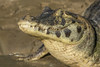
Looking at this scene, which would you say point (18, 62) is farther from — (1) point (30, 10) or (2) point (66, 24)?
(1) point (30, 10)

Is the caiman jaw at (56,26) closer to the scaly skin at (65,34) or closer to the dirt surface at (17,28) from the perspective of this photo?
the scaly skin at (65,34)

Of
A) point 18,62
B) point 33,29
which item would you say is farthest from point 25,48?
point 33,29

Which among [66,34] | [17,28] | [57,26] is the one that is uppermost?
[57,26]

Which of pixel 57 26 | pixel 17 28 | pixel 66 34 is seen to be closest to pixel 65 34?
pixel 66 34

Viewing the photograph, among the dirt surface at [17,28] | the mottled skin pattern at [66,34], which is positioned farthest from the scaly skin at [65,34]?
the dirt surface at [17,28]

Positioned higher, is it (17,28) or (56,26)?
(56,26)

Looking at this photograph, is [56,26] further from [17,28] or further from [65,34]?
[17,28]

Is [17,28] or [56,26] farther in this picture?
[17,28]
